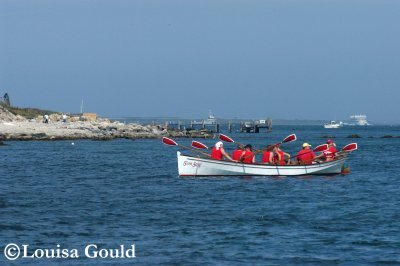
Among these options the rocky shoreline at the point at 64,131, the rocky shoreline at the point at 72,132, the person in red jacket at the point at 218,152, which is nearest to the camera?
the person in red jacket at the point at 218,152

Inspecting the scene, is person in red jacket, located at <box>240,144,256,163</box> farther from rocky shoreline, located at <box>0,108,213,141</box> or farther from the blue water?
rocky shoreline, located at <box>0,108,213,141</box>

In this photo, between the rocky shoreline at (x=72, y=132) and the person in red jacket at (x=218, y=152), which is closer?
the person in red jacket at (x=218, y=152)

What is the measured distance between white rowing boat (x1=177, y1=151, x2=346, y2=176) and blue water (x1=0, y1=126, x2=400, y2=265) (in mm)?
437

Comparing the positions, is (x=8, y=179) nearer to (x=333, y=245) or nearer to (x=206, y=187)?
(x=206, y=187)

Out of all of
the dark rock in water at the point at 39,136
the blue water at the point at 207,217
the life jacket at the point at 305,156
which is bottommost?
the blue water at the point at 207,217

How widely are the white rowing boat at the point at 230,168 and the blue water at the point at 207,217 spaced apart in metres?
0.44

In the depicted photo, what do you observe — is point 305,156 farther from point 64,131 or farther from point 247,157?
point 64,131

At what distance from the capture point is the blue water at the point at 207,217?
20.0 m

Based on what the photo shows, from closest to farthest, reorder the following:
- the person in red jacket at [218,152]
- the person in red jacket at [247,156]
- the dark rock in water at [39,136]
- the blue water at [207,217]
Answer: the blue water at [207,217] → the person in red jacket at [247,156] → the person in red jacket at [218,152] → the dark rock in water at [39,136]

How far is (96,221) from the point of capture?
24.9 meters

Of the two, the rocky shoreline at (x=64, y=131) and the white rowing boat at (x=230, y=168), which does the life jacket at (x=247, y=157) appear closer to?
the white rowing boat at (x=230, y=168)

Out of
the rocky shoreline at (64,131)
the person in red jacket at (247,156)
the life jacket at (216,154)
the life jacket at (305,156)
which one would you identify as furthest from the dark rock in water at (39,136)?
the person in red jacket at (247,156)

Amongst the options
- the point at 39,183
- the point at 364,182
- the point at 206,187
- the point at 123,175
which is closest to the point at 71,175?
the point at 123,175

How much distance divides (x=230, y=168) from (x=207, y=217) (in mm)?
14250
